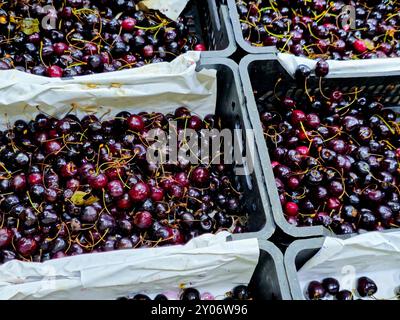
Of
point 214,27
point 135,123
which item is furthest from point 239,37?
point 135,123

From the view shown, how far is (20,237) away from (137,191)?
17.9 inches

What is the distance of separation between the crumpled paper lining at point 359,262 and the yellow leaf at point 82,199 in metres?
0.83

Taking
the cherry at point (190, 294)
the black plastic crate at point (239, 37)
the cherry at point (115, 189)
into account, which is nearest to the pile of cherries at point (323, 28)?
the black plastic crate at point (239, 37)

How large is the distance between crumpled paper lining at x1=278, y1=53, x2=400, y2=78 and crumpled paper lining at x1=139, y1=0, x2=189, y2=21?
667 millimetres

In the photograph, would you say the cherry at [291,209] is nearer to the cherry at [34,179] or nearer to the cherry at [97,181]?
the cherry at [97,181]

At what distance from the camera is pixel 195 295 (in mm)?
1669

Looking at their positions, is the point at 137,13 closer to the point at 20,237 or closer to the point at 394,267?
the point at 20,237

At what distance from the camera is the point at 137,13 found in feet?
7.63

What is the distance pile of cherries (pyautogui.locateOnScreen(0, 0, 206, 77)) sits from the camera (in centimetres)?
212

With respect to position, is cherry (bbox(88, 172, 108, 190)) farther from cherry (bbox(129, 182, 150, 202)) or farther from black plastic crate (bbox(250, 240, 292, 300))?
black plastic crate (bbox(250, 240, 292, 300))

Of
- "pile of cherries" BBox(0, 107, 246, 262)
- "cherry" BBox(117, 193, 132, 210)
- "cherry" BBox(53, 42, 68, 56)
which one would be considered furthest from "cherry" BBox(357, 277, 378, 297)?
"cherry" BBox(53, 42, 68, 56)

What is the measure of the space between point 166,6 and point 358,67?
98cm

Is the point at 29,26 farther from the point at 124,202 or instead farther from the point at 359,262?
the point at 359,262
